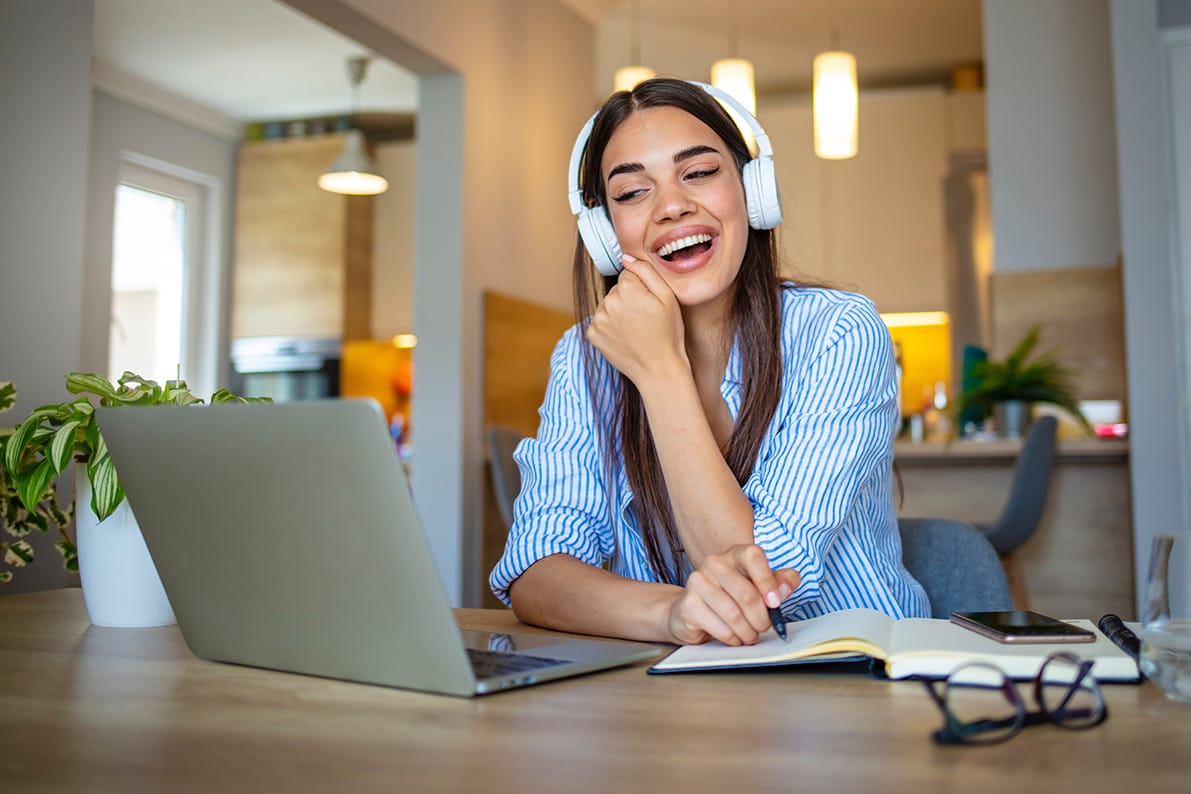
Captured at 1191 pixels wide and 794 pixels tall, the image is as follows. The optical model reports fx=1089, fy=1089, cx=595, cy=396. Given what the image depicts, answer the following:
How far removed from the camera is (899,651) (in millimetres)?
764

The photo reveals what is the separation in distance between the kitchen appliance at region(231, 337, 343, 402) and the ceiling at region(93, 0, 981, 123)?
4.05 feet

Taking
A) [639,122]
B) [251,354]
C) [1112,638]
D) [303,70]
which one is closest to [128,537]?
[639,122]

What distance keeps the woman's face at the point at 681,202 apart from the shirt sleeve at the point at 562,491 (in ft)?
0.59

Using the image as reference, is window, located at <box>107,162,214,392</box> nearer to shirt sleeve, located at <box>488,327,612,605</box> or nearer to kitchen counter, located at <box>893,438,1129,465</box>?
kitchen counter, located at <box>893,438,1129,465</box>

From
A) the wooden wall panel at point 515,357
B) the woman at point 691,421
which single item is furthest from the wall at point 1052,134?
the woman at point 691,421

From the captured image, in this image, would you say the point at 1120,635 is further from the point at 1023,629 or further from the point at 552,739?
the point at 552,739

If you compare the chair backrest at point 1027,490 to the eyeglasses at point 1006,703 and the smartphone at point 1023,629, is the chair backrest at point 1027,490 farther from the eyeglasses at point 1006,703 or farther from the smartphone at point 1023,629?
the eyeglasses at point 1006,703

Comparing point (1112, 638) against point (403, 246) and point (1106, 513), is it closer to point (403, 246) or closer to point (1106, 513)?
point (1106, 513)

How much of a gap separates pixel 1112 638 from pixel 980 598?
391 mm

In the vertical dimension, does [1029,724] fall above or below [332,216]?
below

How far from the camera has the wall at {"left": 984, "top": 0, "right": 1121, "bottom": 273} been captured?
4273 mm

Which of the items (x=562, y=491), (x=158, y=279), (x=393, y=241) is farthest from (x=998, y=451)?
(x=158, y=279)

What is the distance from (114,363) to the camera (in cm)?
530

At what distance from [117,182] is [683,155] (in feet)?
14.5
